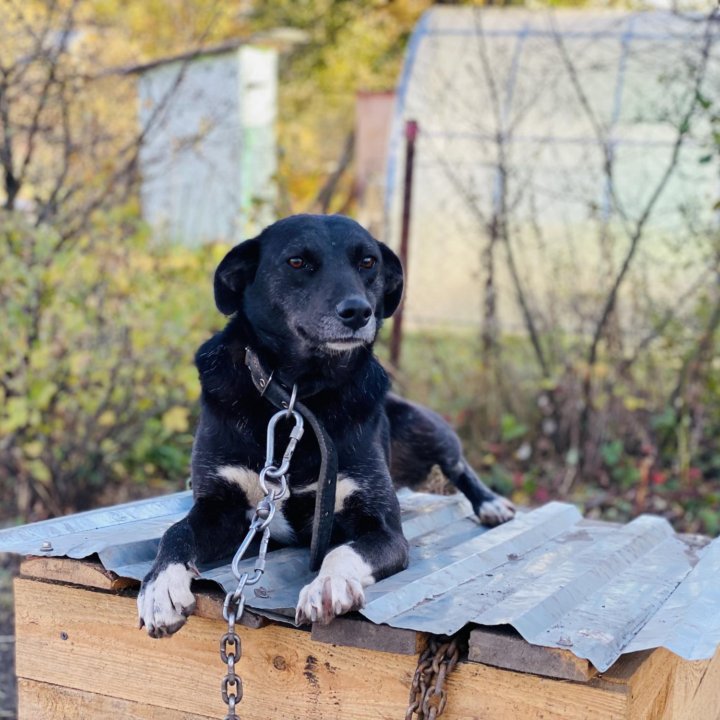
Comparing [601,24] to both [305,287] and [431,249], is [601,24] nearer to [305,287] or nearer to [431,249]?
[431,249]

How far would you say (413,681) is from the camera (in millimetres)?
2174

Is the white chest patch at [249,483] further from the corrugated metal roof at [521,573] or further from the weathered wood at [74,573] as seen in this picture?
the weathered wood at [74,573]

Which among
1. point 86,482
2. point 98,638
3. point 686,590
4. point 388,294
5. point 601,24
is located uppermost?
point 601,24

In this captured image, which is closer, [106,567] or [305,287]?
[106,567]

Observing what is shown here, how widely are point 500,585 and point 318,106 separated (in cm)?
1767

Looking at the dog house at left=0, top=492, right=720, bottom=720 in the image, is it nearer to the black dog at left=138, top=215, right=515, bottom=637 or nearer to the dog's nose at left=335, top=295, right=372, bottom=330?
the black dog at left=138, top=215, right=515, bottom=637

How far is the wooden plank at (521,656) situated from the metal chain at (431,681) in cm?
5

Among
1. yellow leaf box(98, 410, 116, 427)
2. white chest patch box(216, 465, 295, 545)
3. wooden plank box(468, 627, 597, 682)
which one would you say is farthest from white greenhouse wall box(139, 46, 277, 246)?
wooden plank box(468, 627, 597, 682)

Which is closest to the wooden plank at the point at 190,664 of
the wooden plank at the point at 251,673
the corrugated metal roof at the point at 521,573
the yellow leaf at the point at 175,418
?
the wooden plank at the point at 251,673

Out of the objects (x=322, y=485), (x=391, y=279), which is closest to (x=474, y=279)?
(x=391, y=279)

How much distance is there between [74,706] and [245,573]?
81cm

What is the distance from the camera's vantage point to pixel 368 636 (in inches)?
86.8

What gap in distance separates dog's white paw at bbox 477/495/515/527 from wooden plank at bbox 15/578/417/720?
1.31 meters

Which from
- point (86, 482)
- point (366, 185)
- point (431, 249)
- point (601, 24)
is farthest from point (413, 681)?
point (366, 185)
